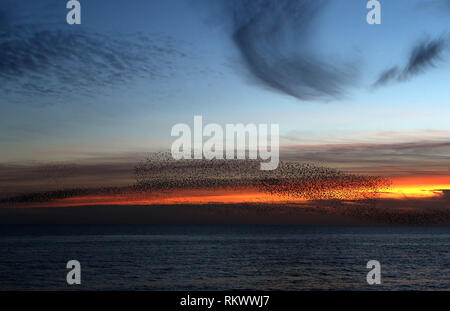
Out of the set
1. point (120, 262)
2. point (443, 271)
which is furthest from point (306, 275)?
point (120, 262)

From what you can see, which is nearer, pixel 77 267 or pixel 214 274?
pixel 77 267

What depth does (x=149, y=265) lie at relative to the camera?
187ft

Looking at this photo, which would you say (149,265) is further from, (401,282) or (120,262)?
(401,282)

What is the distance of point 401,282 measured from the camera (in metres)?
41.9

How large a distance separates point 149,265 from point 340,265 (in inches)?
938

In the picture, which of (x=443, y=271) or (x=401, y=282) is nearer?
(x=401, y=282)
